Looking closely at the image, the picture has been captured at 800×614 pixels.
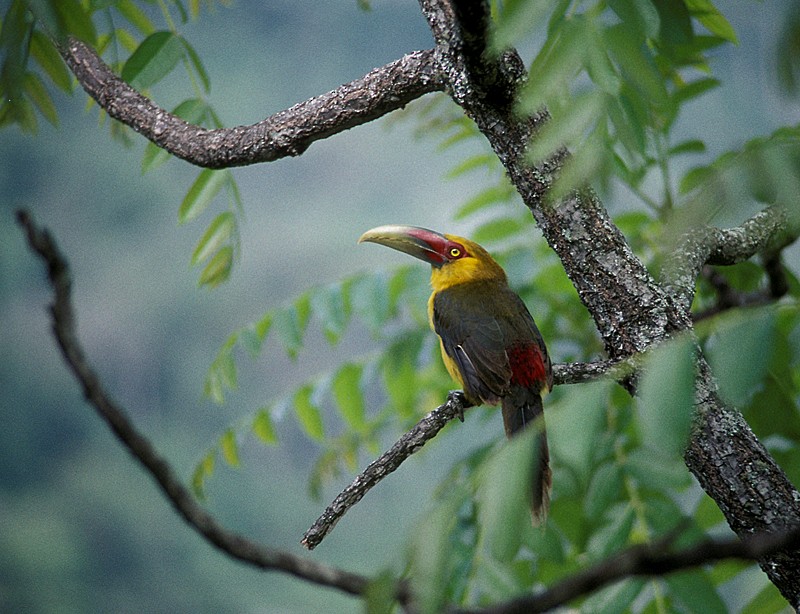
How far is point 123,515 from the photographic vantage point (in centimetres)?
545

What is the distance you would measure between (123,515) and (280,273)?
6.41ft

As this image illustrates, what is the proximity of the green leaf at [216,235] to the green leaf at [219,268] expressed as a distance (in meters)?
0.03

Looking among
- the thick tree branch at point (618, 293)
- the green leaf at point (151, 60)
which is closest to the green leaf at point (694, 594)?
the thick tree branch at point (618, 293)

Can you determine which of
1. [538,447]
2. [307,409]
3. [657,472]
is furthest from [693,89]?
[307,409]

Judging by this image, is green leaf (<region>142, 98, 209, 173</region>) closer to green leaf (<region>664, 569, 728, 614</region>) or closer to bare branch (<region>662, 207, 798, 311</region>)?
bare branch (<region>662, 207, 798, 311</region>)

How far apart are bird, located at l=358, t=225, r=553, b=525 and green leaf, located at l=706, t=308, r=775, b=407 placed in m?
1.07

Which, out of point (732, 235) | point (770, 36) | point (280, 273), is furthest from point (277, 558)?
point (280, 273)

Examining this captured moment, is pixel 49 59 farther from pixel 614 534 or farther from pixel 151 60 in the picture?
pixel 614 534

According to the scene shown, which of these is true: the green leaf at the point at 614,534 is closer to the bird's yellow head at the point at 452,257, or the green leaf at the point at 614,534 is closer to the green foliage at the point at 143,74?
the bird's yellow head at the point at 452,257

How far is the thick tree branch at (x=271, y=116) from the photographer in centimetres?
140

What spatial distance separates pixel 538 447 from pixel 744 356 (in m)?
0.81

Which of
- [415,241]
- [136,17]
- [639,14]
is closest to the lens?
[639,14]

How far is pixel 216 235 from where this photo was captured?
199cm

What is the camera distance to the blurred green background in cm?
534
